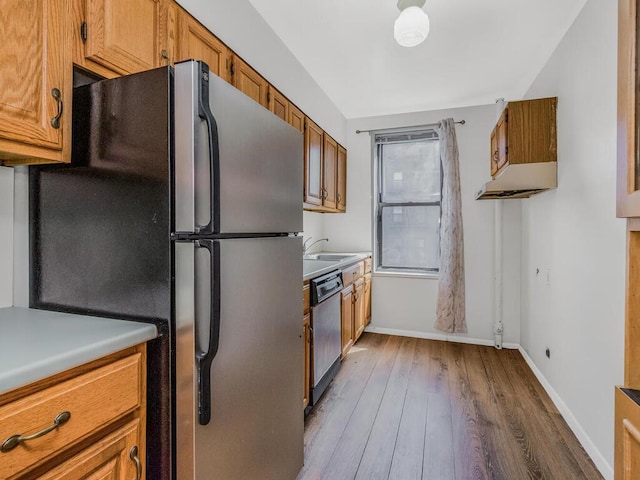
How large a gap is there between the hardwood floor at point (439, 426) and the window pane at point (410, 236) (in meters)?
1.23

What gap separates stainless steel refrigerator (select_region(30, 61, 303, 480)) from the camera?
945mm

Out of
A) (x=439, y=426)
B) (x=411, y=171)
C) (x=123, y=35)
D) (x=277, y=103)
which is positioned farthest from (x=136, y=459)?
(x=411, y=171)

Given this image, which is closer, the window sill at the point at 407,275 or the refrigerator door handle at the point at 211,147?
the refrigerator door handle at the point at 211,147

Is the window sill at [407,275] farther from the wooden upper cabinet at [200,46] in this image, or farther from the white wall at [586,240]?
the wooden upper cabinet at [200,46]

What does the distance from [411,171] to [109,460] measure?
3.73m

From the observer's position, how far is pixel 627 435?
2.77 ft

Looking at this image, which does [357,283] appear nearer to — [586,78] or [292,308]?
[292,308]

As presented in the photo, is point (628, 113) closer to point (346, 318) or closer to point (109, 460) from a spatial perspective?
point (109, 460)

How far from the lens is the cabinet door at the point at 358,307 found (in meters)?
3.19

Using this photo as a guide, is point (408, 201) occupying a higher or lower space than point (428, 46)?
lower

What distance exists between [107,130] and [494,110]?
362 centimetres

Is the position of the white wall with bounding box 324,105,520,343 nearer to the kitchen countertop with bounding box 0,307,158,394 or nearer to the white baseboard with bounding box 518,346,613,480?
the white baseboard with bounding box 518,346,613,480

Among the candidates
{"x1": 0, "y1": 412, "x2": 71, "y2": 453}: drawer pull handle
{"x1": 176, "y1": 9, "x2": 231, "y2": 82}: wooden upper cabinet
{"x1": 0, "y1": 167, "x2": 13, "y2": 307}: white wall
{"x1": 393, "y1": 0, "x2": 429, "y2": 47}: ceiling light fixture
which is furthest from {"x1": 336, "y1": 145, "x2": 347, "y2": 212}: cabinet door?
{"x1": 0, "y1": 412, "x2": 71, "y2": 453}: drawer pull handle

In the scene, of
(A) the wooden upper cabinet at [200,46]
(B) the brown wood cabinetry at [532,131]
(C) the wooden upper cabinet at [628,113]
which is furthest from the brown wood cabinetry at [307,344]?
(B) the brown wood cabinetry at [532,131]
